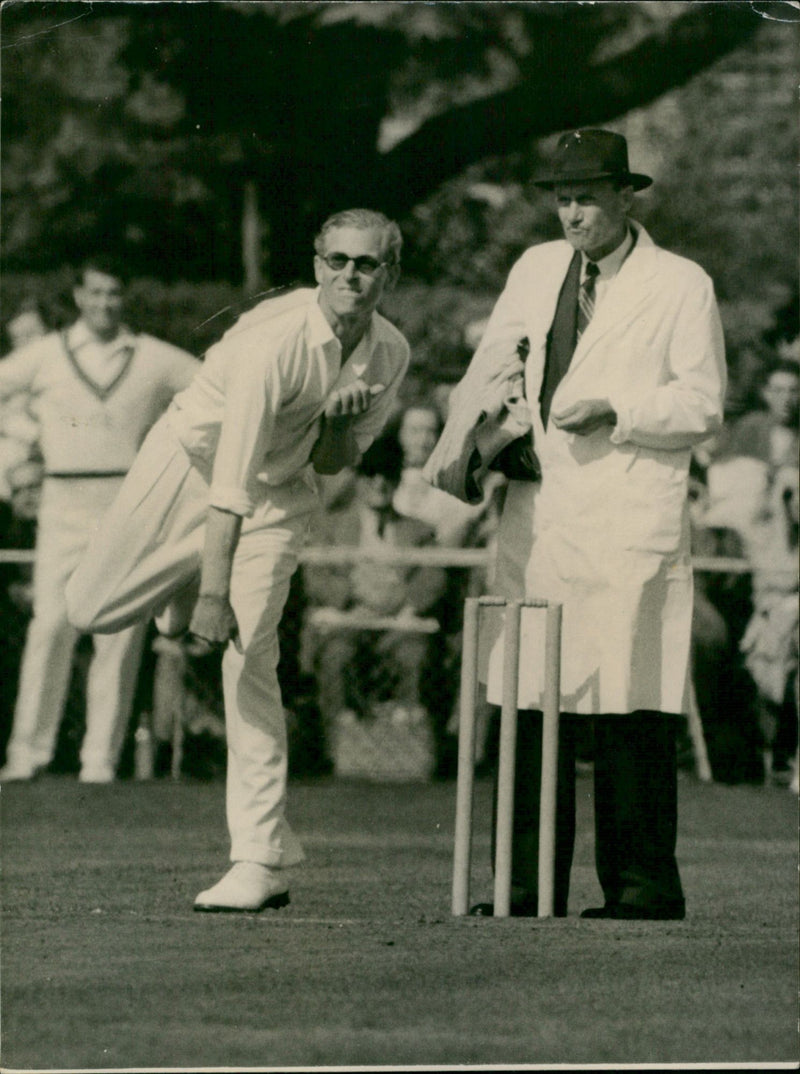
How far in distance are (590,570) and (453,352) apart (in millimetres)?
4857

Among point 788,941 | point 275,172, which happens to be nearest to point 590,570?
point 788,941

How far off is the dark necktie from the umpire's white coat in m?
0.05

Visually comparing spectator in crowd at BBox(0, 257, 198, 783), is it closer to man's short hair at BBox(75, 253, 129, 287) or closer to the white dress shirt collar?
man's short hair at BBox(75, 253, 129, 287)

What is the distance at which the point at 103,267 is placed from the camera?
→ 37.7ft

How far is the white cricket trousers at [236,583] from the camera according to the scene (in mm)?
6695

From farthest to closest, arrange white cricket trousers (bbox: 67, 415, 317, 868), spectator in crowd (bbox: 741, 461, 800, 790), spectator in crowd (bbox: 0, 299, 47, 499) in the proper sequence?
spectator in crowd (bbox: 741, 461, 800, 790) → spectator in crowd (bbox: 0, 299, 47, 499) → white cricket trousers (bbox: 67, 415, 317, 868)

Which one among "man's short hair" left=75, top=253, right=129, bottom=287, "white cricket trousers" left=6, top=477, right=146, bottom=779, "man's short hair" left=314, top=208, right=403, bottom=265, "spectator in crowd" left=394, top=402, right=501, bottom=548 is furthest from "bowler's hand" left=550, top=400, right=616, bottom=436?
"man's short hair" left=75, top=253, right=129, bottom=287

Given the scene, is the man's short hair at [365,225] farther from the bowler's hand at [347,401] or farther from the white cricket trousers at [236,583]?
the white cricket trousers at [236,583]

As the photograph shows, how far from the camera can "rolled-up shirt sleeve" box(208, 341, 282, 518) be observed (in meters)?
6.56

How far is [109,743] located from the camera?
1063 centimetres

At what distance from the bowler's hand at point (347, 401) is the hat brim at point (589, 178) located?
0.71m

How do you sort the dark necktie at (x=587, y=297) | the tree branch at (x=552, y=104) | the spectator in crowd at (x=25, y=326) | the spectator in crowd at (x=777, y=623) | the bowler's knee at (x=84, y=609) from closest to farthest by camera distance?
the dark necktie at (x=587, y=297)
the bowler's knee at (x=84, y=609)
the tree branch at (x=552, y=104)
the spectator in crowd at (x=25, y=326)
the spectator in crowd at (x=777, y=623)

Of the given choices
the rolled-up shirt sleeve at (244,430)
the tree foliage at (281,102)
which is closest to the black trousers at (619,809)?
the rolled-up shirt sleeve at (244,430)

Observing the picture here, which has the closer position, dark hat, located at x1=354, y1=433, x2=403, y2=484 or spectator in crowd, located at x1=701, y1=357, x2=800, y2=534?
dark hat, located at x1=354, y1=433, x2=403, y2=484
